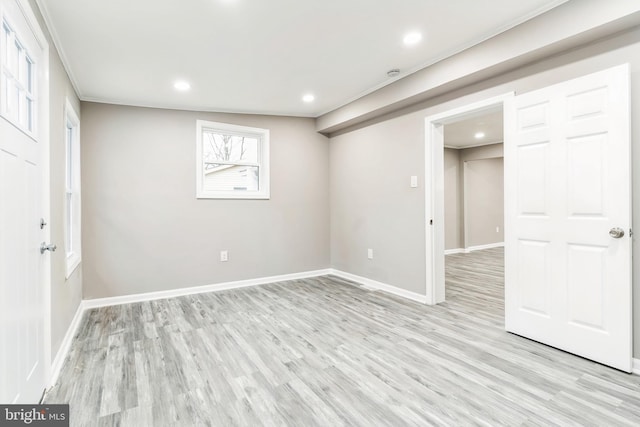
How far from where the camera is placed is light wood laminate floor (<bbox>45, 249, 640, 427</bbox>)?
1.74 m

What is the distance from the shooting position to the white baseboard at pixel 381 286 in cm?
373

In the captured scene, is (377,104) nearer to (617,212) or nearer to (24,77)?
(617,212)

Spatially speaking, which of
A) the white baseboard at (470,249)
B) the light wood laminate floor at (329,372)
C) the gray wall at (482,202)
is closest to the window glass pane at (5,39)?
the light wood laminate floor at (329,372)

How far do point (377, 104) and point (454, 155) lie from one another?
4262 mm

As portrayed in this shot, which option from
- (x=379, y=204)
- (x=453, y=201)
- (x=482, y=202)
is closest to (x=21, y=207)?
(x=379, y=204)

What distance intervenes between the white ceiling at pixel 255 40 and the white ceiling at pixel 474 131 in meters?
2.11

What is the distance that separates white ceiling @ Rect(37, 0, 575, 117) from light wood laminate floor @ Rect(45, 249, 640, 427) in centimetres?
244

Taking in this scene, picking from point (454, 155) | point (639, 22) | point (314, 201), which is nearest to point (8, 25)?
point (639, 22)

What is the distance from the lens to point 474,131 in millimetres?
5773

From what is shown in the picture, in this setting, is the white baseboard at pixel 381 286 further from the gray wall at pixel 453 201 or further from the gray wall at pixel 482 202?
the gray wall at pixel 482 202

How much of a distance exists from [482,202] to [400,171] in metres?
4.80

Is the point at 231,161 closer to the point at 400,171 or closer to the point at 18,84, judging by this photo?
the point at 400,171

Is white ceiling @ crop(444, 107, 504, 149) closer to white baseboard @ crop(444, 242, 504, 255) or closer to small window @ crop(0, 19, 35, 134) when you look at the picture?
white baseboard @ crop(444, 242, 504, 255)

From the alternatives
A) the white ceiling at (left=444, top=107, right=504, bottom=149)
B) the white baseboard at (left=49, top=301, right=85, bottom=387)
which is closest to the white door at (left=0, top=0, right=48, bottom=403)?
the white baseboard at (left=49, top=301, right=85, bottom=387)
